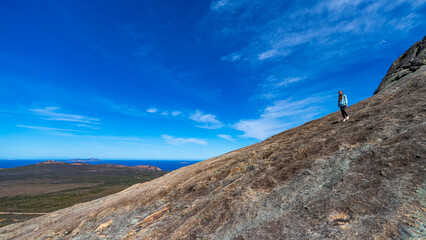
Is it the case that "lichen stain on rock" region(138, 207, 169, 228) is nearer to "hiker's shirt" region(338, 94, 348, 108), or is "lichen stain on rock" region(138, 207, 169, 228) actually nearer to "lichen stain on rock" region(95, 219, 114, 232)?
"lichen stain on rock" region(95, 219, 114, 232)

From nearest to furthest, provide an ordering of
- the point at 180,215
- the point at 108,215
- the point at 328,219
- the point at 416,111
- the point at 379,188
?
the point at 328,219 → the point at 379,188 → the point at 180,215 → the point at 416,111 → the point at 108,215

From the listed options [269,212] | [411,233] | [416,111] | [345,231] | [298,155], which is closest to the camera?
[411,233]

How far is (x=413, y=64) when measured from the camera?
2758 centimetres

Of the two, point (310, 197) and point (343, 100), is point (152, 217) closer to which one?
point (310, 197)

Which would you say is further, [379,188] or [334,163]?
[334,163]

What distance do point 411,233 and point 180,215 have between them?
35.0 feet

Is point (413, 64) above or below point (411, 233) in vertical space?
above

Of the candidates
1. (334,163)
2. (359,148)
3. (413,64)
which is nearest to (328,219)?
(334,163)

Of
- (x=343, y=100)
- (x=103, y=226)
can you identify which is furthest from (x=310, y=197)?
(x=103, y=226)

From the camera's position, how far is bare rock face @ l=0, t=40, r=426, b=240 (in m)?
6.78

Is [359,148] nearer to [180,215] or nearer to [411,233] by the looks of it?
[411,233]

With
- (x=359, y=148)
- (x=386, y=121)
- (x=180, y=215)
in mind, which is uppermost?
(x=386, y=121)

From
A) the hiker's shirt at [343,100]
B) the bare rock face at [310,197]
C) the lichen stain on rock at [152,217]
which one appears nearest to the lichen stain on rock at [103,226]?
the bare rock face at [310,197]

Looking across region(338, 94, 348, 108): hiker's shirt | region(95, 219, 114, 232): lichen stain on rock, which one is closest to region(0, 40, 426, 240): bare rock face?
region(95, 219, 114, 232): lichen stain on rock
